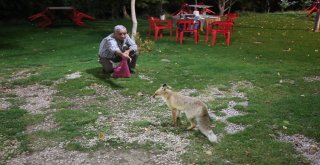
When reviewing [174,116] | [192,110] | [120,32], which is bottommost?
[174,116]

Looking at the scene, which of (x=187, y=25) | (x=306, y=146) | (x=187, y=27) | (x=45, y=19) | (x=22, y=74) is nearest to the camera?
(x=306, y=146)

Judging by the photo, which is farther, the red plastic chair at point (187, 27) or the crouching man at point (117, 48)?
the red plastic chair at point (187, 27)

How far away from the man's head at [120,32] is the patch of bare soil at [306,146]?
3963 millimetres

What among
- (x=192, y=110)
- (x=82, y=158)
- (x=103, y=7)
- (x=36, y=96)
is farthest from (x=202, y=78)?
(x=103, y=7)

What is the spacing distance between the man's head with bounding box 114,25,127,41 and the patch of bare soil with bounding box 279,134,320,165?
3.96 meters

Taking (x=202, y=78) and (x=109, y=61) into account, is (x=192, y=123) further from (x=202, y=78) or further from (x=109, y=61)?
(x=109, y=61)

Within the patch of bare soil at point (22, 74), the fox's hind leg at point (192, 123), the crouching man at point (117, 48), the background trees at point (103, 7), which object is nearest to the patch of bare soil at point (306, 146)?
the fox's hind leg at point (192, 123)

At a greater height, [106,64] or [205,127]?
[106,64]

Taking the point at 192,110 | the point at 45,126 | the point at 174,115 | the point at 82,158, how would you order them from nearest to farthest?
→ the point at 82,158 < the point at 192,110 < the point at 174,115 < the point at 45,126

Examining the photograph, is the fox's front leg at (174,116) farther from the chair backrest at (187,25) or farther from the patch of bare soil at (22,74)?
the chair backrest at (187,25)

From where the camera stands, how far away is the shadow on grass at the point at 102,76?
769 centimetres

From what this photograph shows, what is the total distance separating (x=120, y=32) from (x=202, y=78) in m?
2.07

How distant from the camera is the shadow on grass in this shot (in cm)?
769

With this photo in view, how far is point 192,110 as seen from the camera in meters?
5.07
